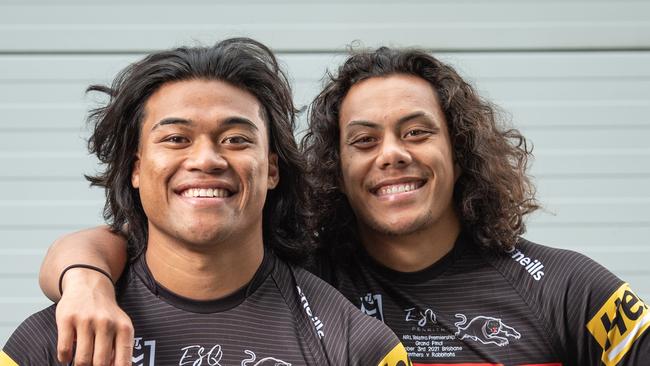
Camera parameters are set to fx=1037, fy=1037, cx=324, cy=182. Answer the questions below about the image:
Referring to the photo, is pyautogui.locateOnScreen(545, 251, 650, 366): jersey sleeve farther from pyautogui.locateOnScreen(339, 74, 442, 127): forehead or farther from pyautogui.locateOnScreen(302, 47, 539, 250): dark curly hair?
pyautogui.locateOnScreen(339, 74, 442, 127): forehead

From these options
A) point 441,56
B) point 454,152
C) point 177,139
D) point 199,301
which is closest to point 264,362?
point 199,301

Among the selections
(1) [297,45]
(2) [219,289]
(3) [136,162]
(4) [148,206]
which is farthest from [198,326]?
(1) [297,45]

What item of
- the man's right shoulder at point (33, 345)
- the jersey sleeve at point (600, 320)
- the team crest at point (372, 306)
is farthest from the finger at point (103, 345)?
the jersey sleeve at point (600, 320)

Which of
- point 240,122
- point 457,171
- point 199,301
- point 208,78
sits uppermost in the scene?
point 208,78

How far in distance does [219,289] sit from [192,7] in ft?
8.27

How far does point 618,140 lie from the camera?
16.7 ft

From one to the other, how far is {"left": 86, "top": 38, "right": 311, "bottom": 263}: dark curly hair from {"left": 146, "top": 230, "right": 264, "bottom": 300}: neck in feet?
0.74

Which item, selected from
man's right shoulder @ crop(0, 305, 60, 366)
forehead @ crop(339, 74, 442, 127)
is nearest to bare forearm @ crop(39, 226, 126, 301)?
man's right shoulder @ crop(0, 305, 60, 366)

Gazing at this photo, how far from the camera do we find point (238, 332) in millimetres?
→ 2840

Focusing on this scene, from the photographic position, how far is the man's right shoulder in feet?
8.78

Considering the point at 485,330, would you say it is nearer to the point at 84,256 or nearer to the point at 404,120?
the point at 404,120

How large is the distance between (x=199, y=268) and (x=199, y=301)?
0.30 feet

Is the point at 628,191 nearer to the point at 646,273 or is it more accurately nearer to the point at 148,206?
the point at 646,273

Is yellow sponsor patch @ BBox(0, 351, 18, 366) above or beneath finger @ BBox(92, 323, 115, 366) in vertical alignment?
beneath
